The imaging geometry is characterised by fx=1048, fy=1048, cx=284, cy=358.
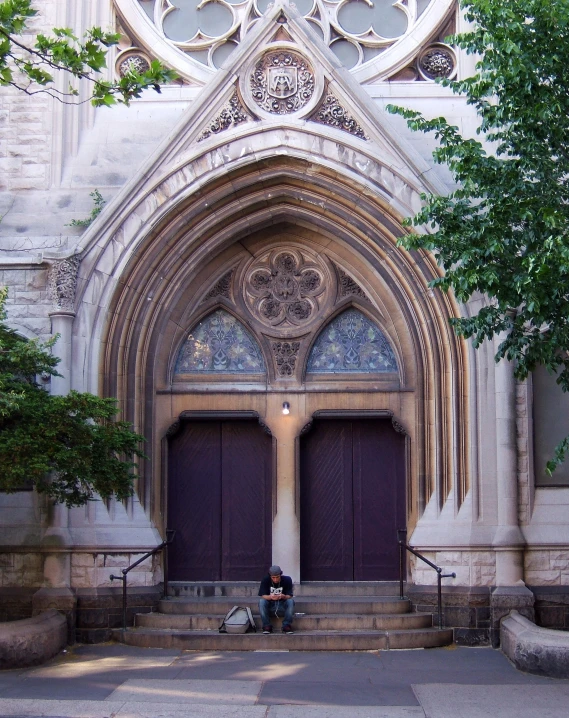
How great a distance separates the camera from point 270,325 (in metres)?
16.0

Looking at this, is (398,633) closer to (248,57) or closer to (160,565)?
(160,565)

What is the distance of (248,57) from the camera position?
48.5 feet

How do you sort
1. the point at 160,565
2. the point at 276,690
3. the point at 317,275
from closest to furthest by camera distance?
the point at 276,690 < the point at 160,565 < the point at 317,275

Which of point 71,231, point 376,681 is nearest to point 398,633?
point 376,681

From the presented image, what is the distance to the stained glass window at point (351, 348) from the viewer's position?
15.8 m

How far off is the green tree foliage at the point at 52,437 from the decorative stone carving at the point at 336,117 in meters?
5.20

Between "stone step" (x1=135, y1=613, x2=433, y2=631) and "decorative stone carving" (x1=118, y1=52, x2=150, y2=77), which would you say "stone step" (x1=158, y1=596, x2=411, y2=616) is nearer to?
"stone step" (x1=135, y1=613, x2=433, y2=631)

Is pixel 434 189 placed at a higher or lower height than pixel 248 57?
lower

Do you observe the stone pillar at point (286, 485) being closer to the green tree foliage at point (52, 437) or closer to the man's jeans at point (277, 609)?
the man's jeans at point (277, 609)

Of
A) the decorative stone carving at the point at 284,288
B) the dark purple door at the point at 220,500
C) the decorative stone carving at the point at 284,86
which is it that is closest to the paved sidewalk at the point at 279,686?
the dark purple door at the point at 220,500

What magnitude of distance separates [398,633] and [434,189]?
19.6 ft

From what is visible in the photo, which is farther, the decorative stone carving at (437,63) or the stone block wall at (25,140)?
the decorative stone carving at (437,63)

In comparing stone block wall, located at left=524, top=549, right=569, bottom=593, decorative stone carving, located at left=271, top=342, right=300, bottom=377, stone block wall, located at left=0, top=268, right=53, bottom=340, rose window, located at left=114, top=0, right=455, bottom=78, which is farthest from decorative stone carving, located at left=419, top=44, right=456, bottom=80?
stone block wall, located at left=524, top=549, right=569, bottom=593

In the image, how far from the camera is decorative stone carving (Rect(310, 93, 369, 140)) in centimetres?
1472
